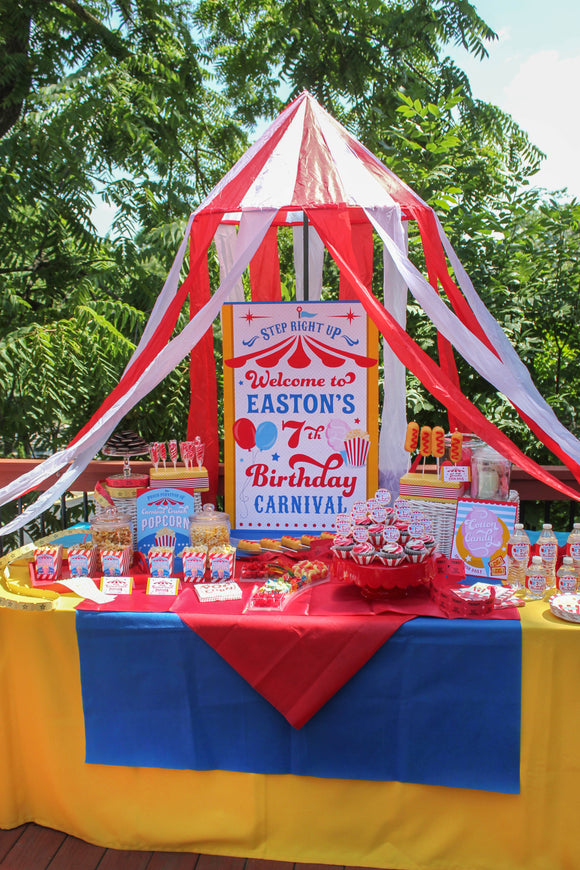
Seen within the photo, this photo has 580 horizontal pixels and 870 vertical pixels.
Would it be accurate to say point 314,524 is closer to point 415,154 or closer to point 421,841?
point 421,841

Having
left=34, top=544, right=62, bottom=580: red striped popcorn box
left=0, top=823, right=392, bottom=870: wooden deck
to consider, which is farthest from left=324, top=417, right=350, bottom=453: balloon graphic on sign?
left=0, top=823, right=392, bottom=870: wooden deck

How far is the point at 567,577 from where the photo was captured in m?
2.02

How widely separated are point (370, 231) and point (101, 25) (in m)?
4.66

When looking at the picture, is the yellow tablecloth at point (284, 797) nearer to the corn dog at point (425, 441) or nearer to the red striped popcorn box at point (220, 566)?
the red striped popcorn box at point (220, 566)

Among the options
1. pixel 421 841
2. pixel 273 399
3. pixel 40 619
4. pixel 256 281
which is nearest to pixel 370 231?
pixel 256 281

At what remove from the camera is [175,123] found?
6.00 metres

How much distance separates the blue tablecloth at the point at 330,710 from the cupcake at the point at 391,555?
203mm

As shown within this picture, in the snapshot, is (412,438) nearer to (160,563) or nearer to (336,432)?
(336,432)

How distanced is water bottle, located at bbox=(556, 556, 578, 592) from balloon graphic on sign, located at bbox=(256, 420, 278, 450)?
1326 millimetres

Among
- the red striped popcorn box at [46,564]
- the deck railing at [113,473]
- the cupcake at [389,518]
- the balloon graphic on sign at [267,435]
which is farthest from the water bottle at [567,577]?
the red striped popcorn box at [46,564]

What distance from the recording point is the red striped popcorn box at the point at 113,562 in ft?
7.49

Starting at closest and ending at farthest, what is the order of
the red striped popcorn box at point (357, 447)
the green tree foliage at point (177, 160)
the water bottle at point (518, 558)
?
the water bottle at point (518, 558), the red striped popcorn box at point (357, 447), the green tree foliage at point (177, 160)

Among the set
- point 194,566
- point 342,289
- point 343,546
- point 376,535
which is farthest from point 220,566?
point 342,289

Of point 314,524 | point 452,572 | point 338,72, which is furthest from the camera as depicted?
point 338,72
